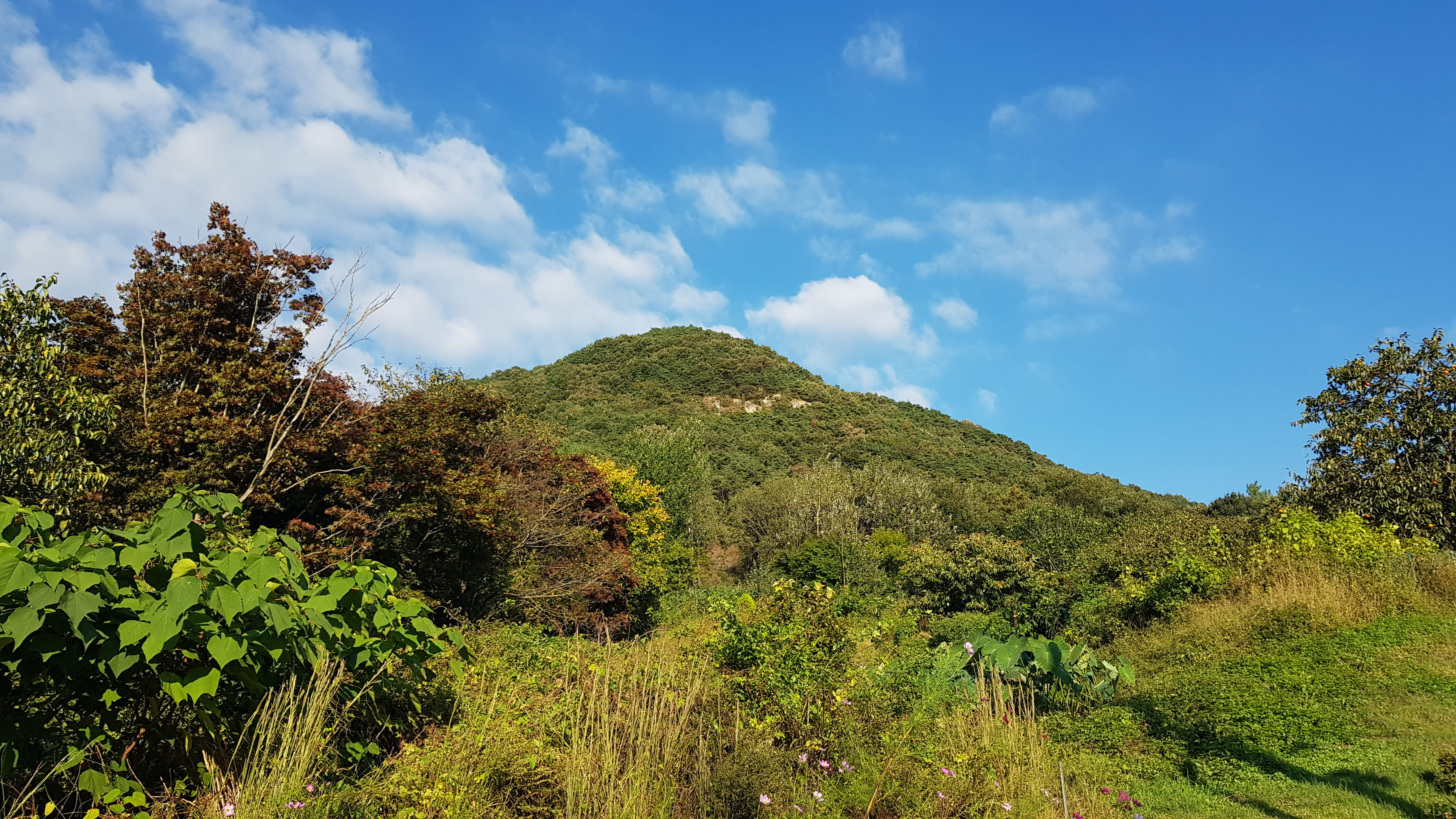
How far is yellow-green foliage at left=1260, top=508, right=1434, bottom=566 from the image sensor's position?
34.1 ft

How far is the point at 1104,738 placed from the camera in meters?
6.77

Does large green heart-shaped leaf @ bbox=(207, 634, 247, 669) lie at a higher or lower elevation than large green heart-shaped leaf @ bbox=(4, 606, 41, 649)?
lower

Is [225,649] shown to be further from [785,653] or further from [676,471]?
[676,471]

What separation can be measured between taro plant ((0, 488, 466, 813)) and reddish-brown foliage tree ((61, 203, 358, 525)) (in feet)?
21.3

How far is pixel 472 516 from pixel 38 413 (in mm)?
5213

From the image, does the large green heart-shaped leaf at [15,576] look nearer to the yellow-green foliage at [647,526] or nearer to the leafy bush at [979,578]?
the leafy bush at [979,578]

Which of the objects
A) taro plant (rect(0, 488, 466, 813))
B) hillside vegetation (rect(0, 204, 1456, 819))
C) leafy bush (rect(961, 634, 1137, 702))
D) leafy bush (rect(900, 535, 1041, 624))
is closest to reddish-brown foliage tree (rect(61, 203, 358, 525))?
hillside vegetation (rect(0, 204, 1456, 819))

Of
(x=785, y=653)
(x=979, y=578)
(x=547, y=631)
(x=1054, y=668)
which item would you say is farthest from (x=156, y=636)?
(x=979, y=578)

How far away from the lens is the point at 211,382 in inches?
387

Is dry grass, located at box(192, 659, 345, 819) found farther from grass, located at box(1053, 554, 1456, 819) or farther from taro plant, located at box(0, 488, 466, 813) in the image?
grass, located at box(1053, 554, 1456, 819)

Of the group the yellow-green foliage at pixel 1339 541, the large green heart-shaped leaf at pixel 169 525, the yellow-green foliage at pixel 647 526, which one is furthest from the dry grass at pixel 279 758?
the yellow-green foliage at pixel 647 526

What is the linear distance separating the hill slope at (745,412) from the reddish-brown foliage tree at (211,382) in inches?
906

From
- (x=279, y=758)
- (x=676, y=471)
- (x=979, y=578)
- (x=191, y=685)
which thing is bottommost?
(x=279, y=758)

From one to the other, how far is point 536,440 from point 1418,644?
16.1 meters
